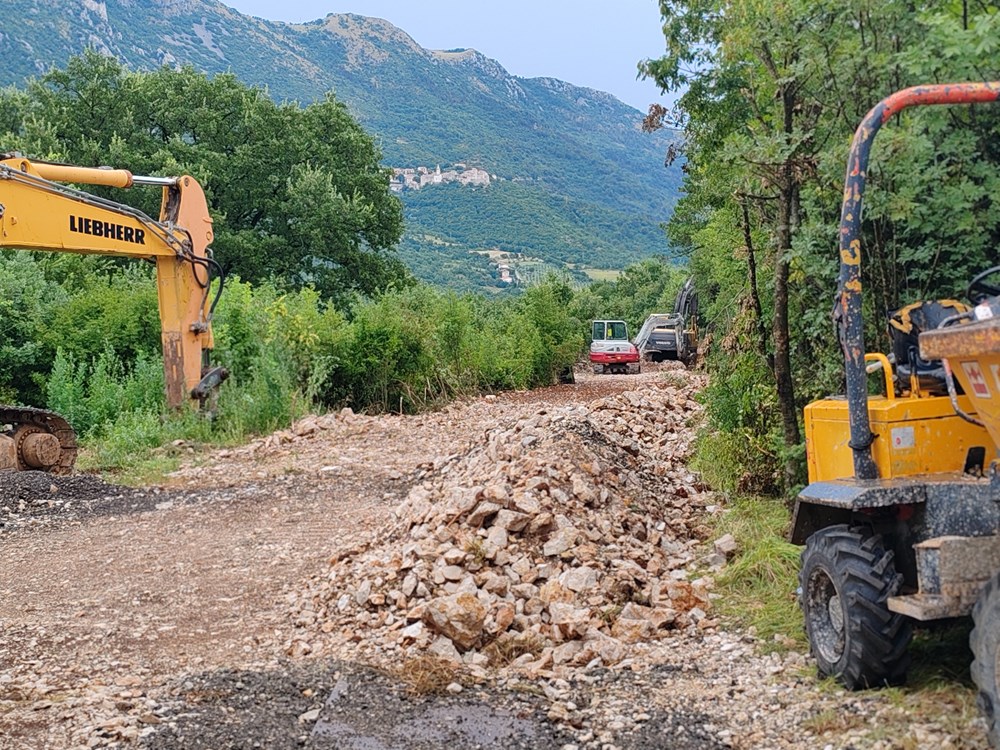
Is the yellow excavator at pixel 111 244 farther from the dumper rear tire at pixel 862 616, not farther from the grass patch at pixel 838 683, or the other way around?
the dumper rear tire at pixel 862 616

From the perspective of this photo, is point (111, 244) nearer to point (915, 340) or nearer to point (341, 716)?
point (341, 716)

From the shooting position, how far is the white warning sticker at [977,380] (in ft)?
12.0

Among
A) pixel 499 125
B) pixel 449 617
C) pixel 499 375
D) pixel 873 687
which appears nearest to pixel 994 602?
pixel 873 687

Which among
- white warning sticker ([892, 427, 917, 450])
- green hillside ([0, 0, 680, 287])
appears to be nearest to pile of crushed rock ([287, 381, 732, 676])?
white warning sticker ([892, 427, 917, 450])

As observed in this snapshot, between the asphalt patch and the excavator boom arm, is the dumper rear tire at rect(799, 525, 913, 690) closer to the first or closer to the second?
the asphalt patch

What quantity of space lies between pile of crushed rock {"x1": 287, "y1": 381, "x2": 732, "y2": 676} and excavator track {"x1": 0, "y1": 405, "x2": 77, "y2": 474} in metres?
5.92

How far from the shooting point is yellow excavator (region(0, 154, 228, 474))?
38.4 feet

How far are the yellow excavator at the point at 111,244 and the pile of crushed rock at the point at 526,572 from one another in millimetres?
6071

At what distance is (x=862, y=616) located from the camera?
13.5 feet

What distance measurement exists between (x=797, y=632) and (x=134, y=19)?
368 ft

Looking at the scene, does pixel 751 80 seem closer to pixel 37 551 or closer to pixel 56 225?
pixel 37 551

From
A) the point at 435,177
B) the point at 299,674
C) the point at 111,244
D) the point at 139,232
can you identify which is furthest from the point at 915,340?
the point at 435,177

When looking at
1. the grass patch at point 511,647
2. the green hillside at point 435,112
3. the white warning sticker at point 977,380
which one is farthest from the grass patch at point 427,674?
the green hillside at point 435,112

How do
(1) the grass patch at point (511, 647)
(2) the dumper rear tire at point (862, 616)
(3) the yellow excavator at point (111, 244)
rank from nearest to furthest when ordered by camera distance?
1. (2) the dumper rear tire at point (862, 616)
2. (1) the grass patch at point (511, 647)
3. (3) the yellow excavator at point (111, 244)
